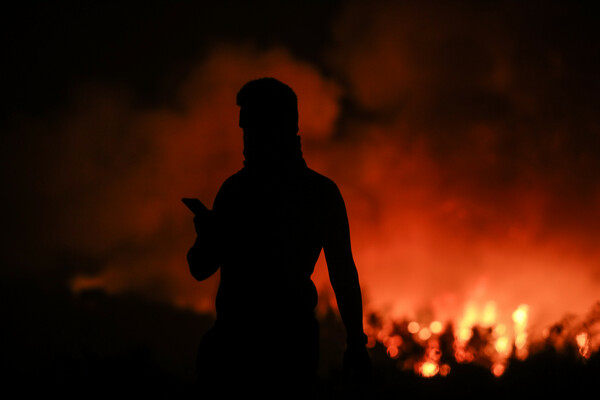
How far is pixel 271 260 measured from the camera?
132 inches

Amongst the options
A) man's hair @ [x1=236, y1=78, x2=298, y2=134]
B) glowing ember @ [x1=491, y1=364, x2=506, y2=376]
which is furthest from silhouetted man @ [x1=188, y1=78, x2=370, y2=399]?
glowing ember @ [x1=491, y1=364, x2=506, y2=376]

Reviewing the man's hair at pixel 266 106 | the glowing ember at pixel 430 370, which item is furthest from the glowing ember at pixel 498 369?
the man's hair at pixel 266 106

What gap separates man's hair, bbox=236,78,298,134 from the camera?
347 cm

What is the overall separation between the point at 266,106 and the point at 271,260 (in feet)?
3.15

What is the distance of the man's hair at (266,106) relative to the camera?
11.4 feet

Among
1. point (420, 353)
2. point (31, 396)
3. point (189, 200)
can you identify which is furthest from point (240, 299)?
point (420, 353)

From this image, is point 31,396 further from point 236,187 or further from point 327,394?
point 236,187

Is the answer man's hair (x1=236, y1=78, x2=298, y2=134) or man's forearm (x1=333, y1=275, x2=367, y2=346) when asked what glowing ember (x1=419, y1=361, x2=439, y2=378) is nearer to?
man's forearm (x1=333, y1=275, x2=367, y2=346)

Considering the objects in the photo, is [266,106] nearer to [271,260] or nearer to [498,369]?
[271,260]

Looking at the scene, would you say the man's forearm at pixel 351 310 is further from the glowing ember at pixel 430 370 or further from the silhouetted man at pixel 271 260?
the glowing ember at pixel 430 370

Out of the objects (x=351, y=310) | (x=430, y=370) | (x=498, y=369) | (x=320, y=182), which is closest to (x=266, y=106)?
(x=320, y=182)

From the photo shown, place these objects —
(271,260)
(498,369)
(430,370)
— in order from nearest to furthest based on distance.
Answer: (271,260) → (498,369) → (430,370)

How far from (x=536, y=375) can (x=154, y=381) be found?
1012cm

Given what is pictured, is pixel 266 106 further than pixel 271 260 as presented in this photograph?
Yes
